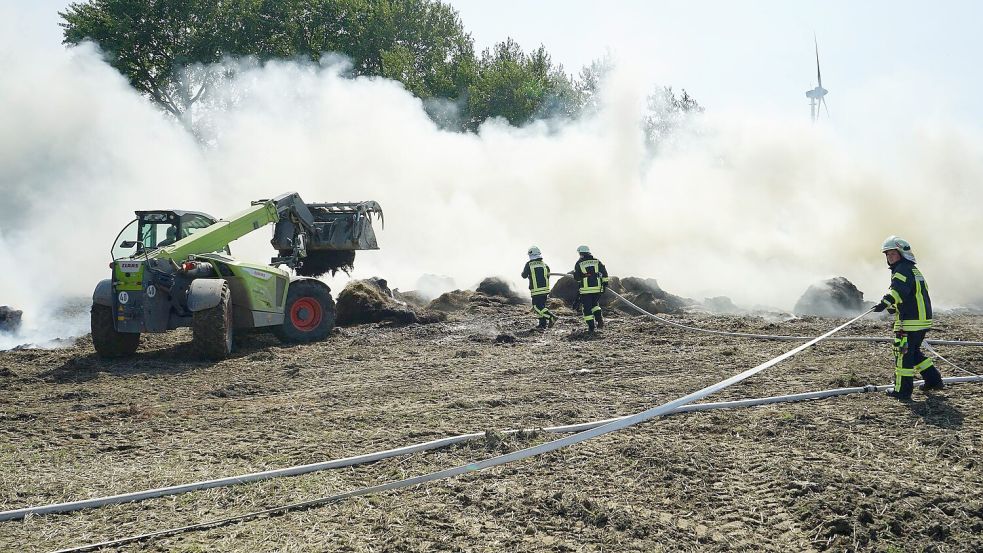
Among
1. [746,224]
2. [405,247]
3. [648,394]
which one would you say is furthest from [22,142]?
[648,394]

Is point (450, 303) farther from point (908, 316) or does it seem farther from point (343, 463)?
point (343, 463)

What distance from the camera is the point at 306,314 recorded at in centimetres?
1542

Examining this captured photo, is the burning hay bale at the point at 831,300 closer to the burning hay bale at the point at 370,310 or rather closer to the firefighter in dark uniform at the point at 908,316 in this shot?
the burning hay bale at the point at 370,310

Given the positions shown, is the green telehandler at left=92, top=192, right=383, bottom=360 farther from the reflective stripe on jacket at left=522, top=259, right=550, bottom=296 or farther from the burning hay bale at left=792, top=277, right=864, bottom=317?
the burning hay bale at left=792, top=277, right=864, bottom=317

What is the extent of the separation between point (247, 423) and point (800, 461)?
5533mm

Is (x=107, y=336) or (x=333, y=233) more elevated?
(x=333, y=233)

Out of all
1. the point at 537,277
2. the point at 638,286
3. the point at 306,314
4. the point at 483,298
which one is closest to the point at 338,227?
the point at 306,314

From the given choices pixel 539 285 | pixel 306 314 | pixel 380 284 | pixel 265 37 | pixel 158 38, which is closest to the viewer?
pixel 306 314

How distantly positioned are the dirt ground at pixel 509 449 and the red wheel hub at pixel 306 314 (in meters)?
2.40

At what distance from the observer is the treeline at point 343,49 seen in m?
41.8

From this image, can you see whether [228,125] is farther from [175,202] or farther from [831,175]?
[831,175]

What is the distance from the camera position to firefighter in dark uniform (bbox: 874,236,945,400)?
8484 mm

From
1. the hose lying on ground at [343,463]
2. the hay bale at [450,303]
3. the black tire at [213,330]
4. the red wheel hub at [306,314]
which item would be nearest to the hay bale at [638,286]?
the hay bale at [450,303]

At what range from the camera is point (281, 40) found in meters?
45.5
